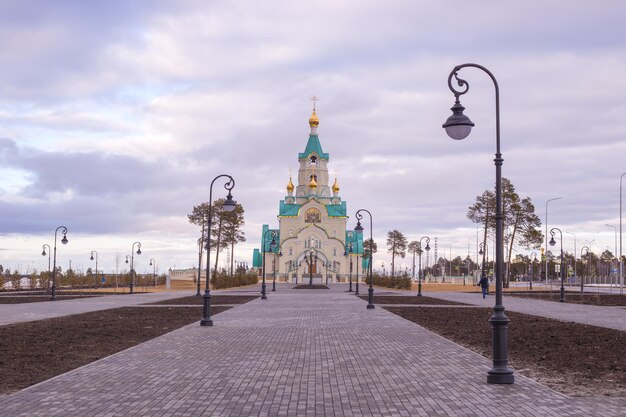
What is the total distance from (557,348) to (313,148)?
96.4m

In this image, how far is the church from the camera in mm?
102250

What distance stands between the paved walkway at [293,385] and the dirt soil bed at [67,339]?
61 cm

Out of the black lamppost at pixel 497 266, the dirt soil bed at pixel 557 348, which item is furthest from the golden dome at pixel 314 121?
the black lamppost at pixel 497 266

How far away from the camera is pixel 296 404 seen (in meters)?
8.66

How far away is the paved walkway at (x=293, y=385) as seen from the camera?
8.34 metres

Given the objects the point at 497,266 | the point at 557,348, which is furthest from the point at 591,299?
the point at 497,266

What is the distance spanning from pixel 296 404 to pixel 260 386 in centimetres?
141

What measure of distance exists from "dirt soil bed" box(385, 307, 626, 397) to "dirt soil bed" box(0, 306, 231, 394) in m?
8.09

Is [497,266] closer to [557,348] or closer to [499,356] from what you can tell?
[499,356]

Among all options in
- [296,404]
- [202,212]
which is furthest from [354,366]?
[202,212]

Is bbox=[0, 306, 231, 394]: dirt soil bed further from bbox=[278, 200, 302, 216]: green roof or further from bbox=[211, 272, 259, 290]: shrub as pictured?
bbox=[278, 200, 302, 216]: green roof

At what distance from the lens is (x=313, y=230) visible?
10362cm

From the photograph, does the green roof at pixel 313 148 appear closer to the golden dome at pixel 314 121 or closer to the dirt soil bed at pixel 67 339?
the golden dome at pixel 314 121

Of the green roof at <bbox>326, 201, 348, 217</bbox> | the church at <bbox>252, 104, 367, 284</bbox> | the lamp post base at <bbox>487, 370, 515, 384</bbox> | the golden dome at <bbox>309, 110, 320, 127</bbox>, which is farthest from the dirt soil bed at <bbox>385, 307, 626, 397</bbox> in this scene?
the golden dome at <bbox>309, 110, 320, 127</bbox>
